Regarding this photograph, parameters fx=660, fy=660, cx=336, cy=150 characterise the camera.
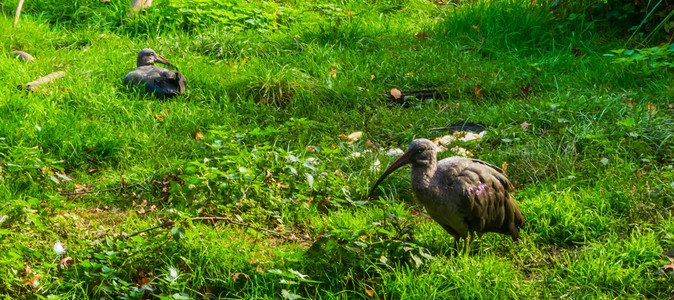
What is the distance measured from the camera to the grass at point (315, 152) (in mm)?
3443

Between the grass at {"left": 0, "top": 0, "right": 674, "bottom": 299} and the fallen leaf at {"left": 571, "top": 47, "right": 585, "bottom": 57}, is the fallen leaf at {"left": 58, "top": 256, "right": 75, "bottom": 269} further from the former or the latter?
the fallen leaf at {"left": 571, "top": 47, "right": 585, "bottom": 57}

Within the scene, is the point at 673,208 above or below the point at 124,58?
above

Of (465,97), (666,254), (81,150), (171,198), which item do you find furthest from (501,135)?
(81,150)

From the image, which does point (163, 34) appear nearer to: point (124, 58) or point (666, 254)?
point (124, 58)

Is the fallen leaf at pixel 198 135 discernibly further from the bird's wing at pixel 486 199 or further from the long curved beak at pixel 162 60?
the bird's wing at pixel 486 199

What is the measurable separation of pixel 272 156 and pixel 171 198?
719 mm

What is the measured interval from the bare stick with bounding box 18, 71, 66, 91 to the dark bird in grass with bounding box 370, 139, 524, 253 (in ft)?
12.2

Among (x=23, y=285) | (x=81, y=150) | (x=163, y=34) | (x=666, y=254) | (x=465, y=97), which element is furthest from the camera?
(x=163, y=34)

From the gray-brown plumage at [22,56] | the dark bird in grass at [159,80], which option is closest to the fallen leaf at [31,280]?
the dark bird in grass at [159,80]

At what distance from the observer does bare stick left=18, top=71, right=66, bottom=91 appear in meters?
5.77

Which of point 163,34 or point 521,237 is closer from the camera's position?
point 521,237

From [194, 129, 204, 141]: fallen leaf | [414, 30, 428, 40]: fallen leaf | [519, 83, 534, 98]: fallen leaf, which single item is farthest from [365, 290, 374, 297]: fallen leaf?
[414, 30, 428, 40]: fallen leaf

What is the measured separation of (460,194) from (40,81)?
13.7ft

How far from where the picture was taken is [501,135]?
5.18 m
